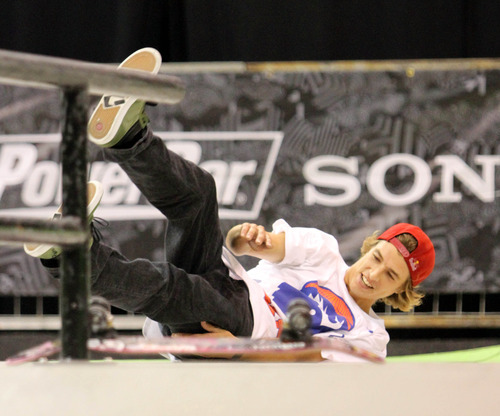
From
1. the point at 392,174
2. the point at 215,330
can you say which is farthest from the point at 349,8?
the point at 215,330

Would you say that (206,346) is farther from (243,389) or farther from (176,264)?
(176,264)

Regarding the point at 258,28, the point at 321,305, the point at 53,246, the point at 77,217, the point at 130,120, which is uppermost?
the point at 258,28

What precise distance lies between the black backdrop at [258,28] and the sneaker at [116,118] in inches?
61.2

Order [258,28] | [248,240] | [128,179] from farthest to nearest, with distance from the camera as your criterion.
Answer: [258,28]
[128,179]
[248,240]

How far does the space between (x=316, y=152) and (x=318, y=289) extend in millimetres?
906

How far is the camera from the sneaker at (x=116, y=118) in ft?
4.53

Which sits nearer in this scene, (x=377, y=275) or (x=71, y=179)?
(x=71, y=179)

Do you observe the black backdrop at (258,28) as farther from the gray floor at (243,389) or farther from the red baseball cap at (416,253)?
the gray floor at (243,389)

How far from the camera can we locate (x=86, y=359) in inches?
30.1

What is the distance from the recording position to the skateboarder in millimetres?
1484

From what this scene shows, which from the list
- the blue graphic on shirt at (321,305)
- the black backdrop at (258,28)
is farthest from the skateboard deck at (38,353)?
the black backdrop at (258,28)

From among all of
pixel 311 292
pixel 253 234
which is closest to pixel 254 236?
pixel 253 234

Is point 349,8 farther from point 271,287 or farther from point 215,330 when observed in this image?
point 215,330

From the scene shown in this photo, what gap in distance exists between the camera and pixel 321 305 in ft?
6.15
